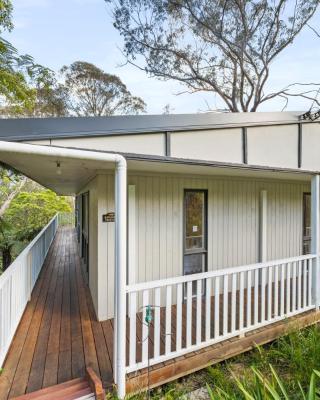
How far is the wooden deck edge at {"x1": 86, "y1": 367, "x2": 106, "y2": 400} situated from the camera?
2.43 meters

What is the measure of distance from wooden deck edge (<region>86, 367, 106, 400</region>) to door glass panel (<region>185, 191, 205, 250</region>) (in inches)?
103

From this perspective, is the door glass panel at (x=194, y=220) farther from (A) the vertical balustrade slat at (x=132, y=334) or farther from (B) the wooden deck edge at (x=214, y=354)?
(A) the vertical balustrade slat at (x=132, y=334)

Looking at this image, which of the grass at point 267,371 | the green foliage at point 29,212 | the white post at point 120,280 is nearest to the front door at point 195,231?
the grass at point 267,371

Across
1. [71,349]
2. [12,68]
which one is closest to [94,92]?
[12,68]

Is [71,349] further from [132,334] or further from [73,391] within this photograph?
[132,334]

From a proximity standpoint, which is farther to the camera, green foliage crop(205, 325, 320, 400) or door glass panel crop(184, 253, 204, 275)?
door glass panel crop(184, 253, 204, 275)

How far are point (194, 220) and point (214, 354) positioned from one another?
2.25 m

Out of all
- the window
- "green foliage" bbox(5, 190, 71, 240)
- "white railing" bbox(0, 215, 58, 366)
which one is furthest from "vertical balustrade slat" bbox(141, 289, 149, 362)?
"green foliage" bbox(5, 190, 71, 240)

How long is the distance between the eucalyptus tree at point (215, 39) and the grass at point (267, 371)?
1384 centimetres

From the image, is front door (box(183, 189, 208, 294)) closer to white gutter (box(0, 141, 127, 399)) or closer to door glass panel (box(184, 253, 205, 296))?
door glass panel (box(184, 253, 205, 296))

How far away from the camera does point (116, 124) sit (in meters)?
3.32

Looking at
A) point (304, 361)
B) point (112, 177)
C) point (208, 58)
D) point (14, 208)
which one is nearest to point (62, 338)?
point (112, 177)

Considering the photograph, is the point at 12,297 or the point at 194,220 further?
the point at 194,220

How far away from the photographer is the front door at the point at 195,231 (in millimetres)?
4820
